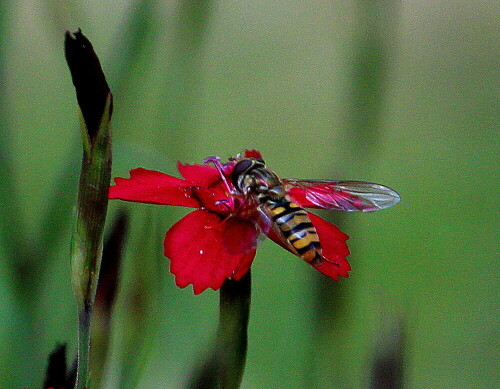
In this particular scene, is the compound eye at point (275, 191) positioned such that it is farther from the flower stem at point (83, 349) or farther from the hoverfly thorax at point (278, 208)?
the flower stem at point (83, 349)

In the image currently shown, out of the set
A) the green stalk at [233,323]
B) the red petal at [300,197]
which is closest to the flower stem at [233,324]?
the green stalk at [233,323]

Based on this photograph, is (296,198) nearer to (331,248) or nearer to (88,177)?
(331,248)

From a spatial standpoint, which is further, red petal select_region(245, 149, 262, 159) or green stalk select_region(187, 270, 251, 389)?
red petal select_region(245, 149, 262, 159)

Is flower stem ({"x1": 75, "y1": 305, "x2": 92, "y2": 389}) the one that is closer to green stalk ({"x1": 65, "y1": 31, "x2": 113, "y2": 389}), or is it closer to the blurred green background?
green stalk ({"x1": 65, "y1": 31, "x2": 113, "y2": 389})

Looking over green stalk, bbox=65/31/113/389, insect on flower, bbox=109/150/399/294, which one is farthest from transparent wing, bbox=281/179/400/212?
green stalk, bbox=65/31/113/389

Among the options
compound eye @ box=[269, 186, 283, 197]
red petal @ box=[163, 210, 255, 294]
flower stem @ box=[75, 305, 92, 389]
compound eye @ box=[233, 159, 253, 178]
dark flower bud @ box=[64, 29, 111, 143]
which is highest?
dark flower bud @ box=[64, 29, 111, 143]

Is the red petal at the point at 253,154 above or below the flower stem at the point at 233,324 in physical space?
above
